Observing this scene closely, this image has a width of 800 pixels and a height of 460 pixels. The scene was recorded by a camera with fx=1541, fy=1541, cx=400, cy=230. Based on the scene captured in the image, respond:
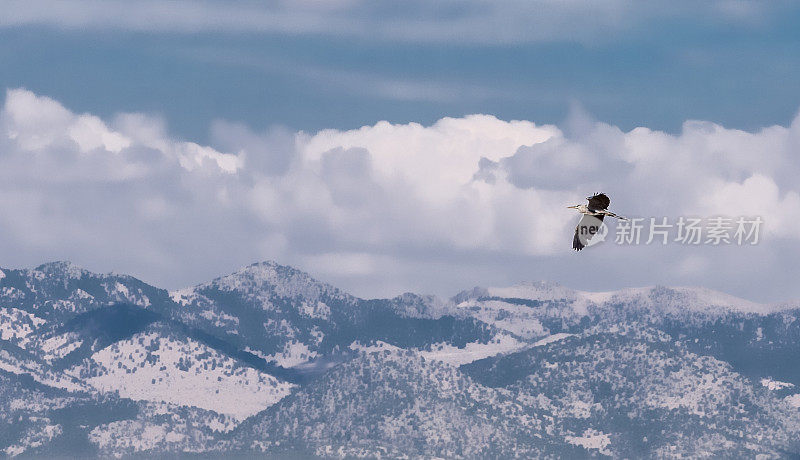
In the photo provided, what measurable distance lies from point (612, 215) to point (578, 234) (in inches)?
170

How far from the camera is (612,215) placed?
161000 millimetres

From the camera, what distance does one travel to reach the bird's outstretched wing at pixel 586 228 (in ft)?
532

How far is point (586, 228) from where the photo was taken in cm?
16288

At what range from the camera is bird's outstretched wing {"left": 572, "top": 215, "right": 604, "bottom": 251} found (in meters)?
162

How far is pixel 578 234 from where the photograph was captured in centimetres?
16288
